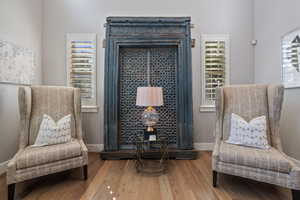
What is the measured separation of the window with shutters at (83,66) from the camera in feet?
10.5

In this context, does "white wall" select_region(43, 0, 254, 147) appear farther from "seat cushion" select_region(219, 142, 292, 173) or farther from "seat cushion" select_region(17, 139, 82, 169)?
"seat cushion" select_region(219, 142, 292, 173)

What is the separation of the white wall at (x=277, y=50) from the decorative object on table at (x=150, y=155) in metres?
1.80

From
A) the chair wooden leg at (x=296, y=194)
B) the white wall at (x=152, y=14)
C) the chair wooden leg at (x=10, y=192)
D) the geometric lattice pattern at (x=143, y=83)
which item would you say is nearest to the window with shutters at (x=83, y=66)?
the white wall at (x=152, y=14)

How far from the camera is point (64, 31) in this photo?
322 centimetres

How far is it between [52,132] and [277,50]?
11.6ft

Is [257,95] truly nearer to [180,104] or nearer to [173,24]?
[180,104]

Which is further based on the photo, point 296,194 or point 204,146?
point 204,146

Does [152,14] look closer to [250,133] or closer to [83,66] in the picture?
[83,66]

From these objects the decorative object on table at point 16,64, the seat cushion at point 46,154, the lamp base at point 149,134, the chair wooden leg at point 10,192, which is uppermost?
the decorative object on table at point 16,64

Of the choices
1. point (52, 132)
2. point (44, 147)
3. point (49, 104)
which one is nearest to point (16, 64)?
point (49, 104)

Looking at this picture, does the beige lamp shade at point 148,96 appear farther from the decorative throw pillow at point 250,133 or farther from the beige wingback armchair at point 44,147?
the decorative throw pillow at point 250,133

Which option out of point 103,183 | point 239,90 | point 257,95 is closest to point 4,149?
point 103,183

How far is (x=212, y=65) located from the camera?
3.26 m

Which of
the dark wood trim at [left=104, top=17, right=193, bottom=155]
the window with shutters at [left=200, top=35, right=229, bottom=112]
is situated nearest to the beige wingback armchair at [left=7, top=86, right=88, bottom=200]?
the dark wood trim at [left=104, top=17, right=193, bottom=155]
